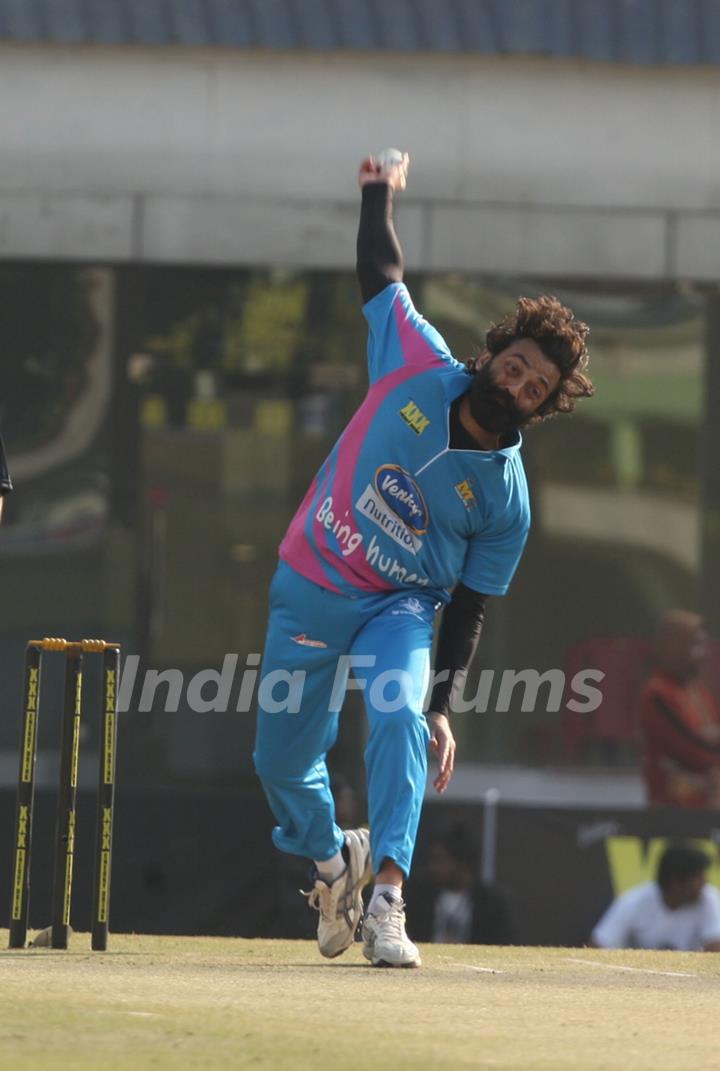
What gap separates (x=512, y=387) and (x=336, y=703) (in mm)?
1121

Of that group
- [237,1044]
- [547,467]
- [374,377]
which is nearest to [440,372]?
[374,377]

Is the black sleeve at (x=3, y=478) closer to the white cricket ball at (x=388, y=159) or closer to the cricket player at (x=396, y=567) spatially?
the cricket player at (x=396, y=567)

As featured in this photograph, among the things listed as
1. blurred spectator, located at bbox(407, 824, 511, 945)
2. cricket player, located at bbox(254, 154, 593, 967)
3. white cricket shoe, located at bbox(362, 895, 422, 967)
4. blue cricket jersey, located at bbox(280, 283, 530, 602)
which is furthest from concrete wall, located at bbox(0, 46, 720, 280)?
white cricket shoe, located at bbox(362, 895, 422, 967)

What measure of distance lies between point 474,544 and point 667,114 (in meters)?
7.39

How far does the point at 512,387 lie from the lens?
632cm

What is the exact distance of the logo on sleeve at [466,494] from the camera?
6422 mm

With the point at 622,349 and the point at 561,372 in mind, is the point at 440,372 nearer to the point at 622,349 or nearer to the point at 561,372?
the point at 561,372

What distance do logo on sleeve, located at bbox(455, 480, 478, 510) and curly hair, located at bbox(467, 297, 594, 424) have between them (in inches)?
10.7

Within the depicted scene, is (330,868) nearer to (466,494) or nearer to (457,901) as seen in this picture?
(466,494)

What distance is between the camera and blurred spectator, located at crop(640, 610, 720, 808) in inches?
510

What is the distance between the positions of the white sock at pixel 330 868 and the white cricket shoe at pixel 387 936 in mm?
482

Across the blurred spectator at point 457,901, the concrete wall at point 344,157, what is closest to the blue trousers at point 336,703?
the blurred spectator at point 457,901

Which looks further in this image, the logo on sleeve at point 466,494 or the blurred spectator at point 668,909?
the blurred spectator at point 668,909

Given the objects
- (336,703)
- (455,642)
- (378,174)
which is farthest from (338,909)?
(378,174)
